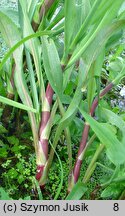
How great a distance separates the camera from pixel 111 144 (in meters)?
0.63

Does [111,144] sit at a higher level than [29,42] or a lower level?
lower

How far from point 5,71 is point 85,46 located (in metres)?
0.25

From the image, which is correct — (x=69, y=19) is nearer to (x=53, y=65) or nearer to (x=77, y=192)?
(x=53, y=65)

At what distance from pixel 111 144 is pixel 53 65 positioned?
0.20 m

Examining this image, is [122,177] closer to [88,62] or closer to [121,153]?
[121,153]

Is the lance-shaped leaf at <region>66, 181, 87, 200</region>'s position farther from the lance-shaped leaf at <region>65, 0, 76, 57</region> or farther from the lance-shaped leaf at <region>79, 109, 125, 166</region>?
the lance-shaped leaf at <region>65, 0, 76, 57</region>

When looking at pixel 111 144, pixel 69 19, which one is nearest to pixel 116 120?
pixel 111 144

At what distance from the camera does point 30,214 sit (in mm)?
621

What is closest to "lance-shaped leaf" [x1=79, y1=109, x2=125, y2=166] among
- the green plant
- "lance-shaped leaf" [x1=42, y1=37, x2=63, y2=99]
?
the green plant

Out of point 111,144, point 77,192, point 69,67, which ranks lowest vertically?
point 77,192

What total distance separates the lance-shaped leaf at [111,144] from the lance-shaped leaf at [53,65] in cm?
10

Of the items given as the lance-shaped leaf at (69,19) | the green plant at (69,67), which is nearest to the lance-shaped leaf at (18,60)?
the green plant at (69,67)

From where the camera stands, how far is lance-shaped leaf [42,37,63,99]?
2.31 feet

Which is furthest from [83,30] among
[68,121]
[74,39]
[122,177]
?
[122,177]
